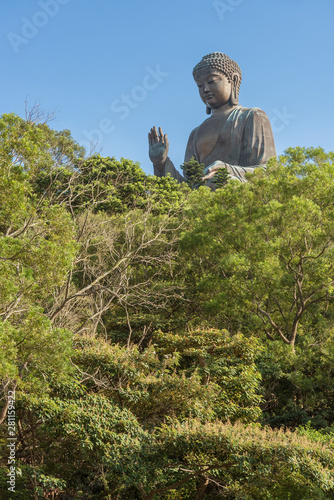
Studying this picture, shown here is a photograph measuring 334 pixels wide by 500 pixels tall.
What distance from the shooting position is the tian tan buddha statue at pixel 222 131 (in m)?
25.6

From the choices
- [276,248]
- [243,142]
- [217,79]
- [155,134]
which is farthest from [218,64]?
[276,248]

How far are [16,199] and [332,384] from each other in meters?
8.85

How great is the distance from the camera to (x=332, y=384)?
498 inches

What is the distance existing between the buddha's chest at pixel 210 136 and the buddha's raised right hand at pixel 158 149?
130 inches

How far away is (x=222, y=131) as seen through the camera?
27.1m

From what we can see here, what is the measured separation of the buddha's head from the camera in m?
27.0

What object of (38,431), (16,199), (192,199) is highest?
(192,199)

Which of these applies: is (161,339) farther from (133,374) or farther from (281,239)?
(281,239)

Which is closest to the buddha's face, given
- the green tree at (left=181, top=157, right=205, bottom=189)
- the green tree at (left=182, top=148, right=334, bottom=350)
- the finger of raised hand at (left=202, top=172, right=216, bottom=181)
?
the finger of raised hand at (left=202, top=172, right=216, bottom=181)

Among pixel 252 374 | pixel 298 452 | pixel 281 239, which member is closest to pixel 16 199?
pixel 298 452

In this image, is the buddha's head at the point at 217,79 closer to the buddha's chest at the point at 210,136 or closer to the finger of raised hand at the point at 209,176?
the buddha's chest at the point at 210,136

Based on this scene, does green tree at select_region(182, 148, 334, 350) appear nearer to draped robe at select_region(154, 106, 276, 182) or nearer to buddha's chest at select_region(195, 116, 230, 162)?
draped robe at select_region(154, 106, 276, 182)

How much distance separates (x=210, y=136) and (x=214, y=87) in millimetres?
2398

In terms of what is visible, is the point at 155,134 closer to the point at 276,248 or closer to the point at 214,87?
the point at 214,87
